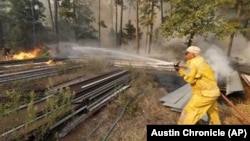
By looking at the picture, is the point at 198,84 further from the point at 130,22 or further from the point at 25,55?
the point at 130,22

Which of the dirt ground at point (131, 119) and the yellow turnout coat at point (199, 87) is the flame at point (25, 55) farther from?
the yellow turnout coat at point (199, 87)

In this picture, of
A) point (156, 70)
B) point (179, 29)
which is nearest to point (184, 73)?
point (156, 70)

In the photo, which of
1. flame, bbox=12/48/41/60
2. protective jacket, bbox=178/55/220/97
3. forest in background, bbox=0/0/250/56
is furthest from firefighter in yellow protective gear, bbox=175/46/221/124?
flame, bbox=12/48/41/60

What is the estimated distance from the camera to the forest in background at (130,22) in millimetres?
15492

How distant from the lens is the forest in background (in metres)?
15.5

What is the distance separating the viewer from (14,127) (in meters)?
5.05

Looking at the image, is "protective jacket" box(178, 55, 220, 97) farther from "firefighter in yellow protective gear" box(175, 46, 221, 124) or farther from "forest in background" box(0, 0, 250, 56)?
"forest in background" box(0, 0, 250, 56)

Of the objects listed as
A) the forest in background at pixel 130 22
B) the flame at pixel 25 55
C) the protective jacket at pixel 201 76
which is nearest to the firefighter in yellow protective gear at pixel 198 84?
the protective jacket at pixel 201 76

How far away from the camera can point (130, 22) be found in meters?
40.0

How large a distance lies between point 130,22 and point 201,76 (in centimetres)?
3538

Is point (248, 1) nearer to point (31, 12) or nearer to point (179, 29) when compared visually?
point (179, 29)

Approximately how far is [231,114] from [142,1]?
855 inches

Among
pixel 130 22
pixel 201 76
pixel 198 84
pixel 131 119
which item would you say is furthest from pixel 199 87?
pixel 130 22

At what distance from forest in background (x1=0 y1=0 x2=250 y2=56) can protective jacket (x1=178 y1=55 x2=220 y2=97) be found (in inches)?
399
